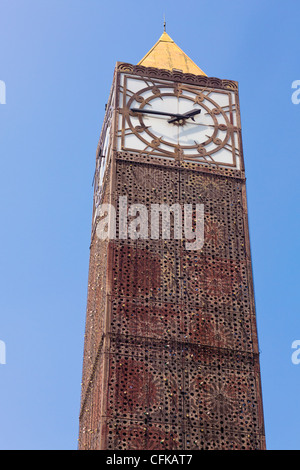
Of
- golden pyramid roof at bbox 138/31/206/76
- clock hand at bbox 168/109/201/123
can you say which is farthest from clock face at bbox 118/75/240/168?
golden pyramid roof at bbox 138/31/206/76

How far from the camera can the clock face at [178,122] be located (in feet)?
69.9

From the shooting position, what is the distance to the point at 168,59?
77.0ft

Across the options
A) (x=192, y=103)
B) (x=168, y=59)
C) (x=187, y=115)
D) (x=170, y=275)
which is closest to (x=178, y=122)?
(x=187, y=115)

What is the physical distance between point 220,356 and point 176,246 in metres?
Result: 2.63

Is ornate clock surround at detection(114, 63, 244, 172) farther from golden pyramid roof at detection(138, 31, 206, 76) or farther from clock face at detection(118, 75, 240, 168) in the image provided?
golden pyramid roof at detection(138, 31, 206, 76)

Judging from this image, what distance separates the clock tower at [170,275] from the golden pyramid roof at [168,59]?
0.05m

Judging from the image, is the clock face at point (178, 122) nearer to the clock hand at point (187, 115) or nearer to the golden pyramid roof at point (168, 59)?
the clock hand at point (187, 115)

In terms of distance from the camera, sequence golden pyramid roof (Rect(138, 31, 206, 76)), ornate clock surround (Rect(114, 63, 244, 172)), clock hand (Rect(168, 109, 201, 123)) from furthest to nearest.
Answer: golden pyramid roof (Rect(138, 31, 206, 76)) < clock hand (Rect(168, 109, 201, 123)) < ornate clock surround (Rect(114, 63, 244, 172))

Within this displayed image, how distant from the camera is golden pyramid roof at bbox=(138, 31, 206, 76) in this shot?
2314 centimetres

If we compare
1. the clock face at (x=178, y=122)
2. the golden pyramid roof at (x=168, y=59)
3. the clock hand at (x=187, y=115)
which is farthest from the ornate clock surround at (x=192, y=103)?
the golden pyramid roof at (x=168, y=59)

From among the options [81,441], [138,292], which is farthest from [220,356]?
[81,441]

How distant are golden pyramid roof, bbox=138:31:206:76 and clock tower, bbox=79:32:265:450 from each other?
0.05m

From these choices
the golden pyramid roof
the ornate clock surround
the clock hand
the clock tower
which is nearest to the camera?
the clock tower

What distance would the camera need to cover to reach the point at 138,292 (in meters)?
18.9
